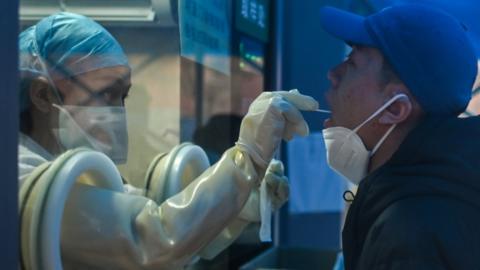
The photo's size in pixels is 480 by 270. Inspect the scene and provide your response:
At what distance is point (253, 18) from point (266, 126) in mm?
1170

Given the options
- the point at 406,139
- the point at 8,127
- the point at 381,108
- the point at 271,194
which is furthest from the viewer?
the point at 271,194

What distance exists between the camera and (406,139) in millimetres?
1076

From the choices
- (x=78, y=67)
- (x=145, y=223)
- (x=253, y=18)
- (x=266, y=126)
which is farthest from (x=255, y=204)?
(x=253, y=18)

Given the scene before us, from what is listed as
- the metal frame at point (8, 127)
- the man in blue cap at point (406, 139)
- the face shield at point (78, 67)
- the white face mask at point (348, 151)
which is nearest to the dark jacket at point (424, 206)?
the man in blue cap at point (406, 139)

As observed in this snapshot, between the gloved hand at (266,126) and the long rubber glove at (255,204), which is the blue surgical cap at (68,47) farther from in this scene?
the long rubber glove at (255,204)

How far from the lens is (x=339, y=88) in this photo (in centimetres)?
130

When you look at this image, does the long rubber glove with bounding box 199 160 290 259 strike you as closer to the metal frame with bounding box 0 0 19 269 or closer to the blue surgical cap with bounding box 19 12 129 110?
the blue surgical cap with bounding box 19 12 129 110

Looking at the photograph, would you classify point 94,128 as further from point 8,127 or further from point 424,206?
point 424,206

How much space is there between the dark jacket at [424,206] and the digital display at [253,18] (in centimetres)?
137

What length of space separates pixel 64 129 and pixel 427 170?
0.82 m

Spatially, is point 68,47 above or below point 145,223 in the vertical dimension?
above

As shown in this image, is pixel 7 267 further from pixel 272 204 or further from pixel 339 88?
pixel 272 204

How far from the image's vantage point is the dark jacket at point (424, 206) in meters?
0.94

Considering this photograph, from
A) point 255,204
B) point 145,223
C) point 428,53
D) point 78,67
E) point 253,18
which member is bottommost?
point 255,204
